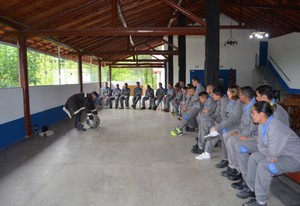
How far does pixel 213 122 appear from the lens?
4625mm

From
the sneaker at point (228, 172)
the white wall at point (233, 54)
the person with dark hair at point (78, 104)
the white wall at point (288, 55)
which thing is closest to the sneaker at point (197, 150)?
the sneaker at point (228, 172)

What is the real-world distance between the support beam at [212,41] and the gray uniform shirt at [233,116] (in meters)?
2.11

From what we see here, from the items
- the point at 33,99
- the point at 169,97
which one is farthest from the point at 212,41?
the point at 169,97

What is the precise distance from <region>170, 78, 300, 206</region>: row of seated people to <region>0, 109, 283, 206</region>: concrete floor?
0.22 metres

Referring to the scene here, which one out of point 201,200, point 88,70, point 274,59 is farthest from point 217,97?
point 274,59

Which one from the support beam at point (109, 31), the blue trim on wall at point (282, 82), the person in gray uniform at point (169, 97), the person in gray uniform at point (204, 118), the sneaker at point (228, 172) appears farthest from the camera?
the blue trim on wall at point (282, 82)

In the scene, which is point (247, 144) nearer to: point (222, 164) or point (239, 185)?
point (239, 185)

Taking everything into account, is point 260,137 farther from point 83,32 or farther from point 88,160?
point 83,32

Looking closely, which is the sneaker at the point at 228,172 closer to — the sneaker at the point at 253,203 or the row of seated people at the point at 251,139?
the row of seated people at the point at 251,139

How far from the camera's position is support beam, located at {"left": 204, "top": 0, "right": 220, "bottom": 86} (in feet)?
19.0

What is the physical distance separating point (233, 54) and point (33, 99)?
485 inches

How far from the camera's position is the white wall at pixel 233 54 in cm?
1495

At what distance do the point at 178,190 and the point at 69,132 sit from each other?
14.5ft

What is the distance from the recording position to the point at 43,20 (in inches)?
230
